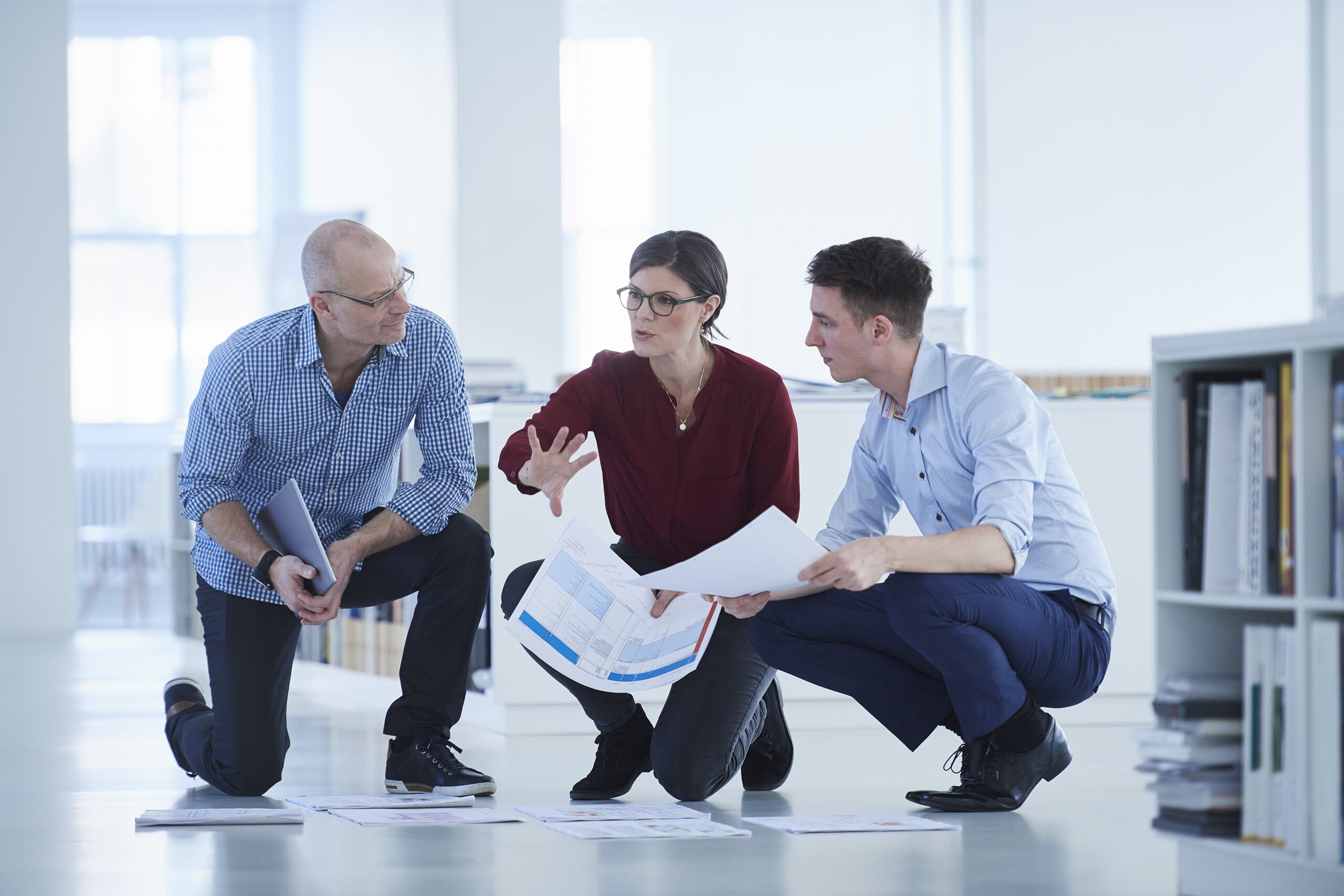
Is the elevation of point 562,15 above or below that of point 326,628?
above

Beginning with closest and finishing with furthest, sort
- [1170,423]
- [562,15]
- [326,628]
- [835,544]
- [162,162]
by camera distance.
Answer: [1170,423] < [835,544] < [326,628] < [562,15] < [162,162]

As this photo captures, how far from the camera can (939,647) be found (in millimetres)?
2123

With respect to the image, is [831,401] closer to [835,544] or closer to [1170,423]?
[835,544]

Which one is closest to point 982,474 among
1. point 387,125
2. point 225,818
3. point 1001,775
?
point 1001,775

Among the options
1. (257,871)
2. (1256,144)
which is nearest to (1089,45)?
(1256,144)

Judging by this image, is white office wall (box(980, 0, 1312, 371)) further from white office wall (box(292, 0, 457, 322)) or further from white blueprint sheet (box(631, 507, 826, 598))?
white blueprint sheet (box(631, 507, 826, 598))

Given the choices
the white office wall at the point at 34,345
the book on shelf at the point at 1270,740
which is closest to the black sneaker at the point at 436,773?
the book on shelf at the point at 1270,740

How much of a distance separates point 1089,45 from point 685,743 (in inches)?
218

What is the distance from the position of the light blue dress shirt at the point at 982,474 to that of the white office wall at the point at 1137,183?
4676 millimetres

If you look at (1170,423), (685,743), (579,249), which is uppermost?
(579,249)

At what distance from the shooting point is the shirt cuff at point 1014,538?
2090 millimetres

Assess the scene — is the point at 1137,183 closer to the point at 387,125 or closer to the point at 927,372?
the point at 387,125

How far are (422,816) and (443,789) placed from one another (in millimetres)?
235

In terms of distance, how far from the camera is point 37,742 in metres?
3.26
